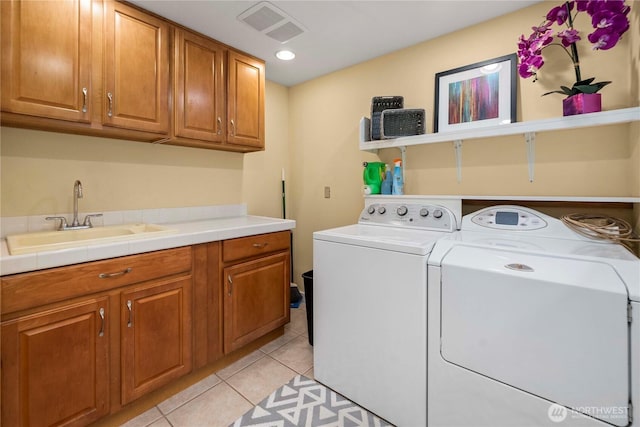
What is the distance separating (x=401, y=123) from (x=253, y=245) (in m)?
1.36

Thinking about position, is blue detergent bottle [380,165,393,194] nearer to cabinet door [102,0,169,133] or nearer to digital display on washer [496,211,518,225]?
digital display on washer [496,211,518,225]

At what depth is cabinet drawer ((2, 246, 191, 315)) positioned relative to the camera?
3.74ft

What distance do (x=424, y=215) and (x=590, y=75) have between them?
1.16 m

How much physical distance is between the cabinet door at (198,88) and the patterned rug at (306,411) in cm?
176

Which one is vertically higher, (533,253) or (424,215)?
(424,215)

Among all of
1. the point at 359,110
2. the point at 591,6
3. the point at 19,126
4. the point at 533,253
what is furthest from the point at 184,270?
the point at 591,6

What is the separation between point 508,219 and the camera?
64.3 inches

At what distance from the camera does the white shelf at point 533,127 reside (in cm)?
135

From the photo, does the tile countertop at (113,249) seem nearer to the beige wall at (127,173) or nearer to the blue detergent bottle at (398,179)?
the beige wall at (127,173)

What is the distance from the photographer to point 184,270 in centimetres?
168

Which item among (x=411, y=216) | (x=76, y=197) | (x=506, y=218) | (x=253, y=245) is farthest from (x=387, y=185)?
(x=76, y=197)

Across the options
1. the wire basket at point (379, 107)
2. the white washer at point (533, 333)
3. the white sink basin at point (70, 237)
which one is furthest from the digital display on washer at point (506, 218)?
the white sink basin at point (70, 237)

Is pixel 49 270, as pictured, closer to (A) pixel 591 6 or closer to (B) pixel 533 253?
(B) pixel 533 253

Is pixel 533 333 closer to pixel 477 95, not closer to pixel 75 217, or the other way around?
pixel 477 95
